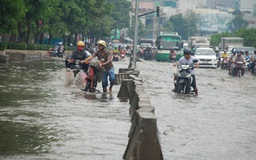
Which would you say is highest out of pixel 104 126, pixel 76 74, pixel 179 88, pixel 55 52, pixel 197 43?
pixel 76 74

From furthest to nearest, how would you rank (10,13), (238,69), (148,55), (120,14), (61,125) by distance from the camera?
(120,14), (148,55), (238,69), (10,13), (61,125)

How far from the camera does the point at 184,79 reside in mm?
21984

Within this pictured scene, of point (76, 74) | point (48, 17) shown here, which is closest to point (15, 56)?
point (48, 17)

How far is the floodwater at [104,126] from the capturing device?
9953 millimetres

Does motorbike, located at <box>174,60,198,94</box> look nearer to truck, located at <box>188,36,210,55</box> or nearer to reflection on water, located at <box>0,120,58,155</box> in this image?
reflection on water, located at <box>0,120,58,155</box>

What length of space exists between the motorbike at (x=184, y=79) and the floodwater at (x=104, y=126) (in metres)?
1.30

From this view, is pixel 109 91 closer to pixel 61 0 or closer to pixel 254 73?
pixel 254 73

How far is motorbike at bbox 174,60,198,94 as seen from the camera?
21891 mm

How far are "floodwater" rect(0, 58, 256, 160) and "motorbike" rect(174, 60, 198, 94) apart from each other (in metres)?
1.30

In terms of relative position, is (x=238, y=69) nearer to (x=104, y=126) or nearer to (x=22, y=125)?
(x=104, y=126)

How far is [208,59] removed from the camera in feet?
173

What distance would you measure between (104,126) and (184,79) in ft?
31.9

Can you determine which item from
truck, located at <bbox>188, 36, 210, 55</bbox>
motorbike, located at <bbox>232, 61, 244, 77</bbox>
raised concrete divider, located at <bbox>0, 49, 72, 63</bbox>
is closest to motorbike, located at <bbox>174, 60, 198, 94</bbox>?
raised concrete divider, located at <bbox>0, 49, 72, 63</bbox>

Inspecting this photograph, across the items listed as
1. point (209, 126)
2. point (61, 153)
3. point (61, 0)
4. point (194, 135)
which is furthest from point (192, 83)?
point (61, 0)
